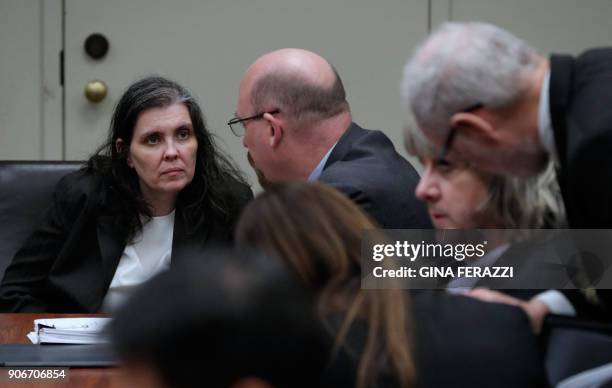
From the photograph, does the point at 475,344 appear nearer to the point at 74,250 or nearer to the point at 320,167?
the point at 320,167

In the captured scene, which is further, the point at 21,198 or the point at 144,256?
the point at 21,198

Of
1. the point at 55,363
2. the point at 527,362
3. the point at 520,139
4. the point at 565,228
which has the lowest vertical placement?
the point at 55,363

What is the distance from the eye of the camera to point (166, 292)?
97 cm

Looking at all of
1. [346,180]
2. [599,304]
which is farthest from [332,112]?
[599,304]

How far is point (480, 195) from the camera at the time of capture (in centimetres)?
173

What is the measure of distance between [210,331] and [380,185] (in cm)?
139

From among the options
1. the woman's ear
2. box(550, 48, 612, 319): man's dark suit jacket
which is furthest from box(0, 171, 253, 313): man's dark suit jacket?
box(550, 48, 612, 319): man's dark suit jacket

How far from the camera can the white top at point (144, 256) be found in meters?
2.74

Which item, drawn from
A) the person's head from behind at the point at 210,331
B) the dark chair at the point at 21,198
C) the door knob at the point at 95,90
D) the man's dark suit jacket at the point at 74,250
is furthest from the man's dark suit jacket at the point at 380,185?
Answer: the door knob at the point at 95,90

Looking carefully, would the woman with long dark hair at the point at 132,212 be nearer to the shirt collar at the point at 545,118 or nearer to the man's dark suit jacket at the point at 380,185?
the man's dark suit jacket at the point at 380,185

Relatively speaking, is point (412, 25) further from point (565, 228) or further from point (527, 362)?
point (527, 362)

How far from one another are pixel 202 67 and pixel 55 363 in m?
2.16

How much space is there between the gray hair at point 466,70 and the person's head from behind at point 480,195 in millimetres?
122

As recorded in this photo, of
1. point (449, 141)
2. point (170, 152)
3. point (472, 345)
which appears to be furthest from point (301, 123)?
point (472, 345)
